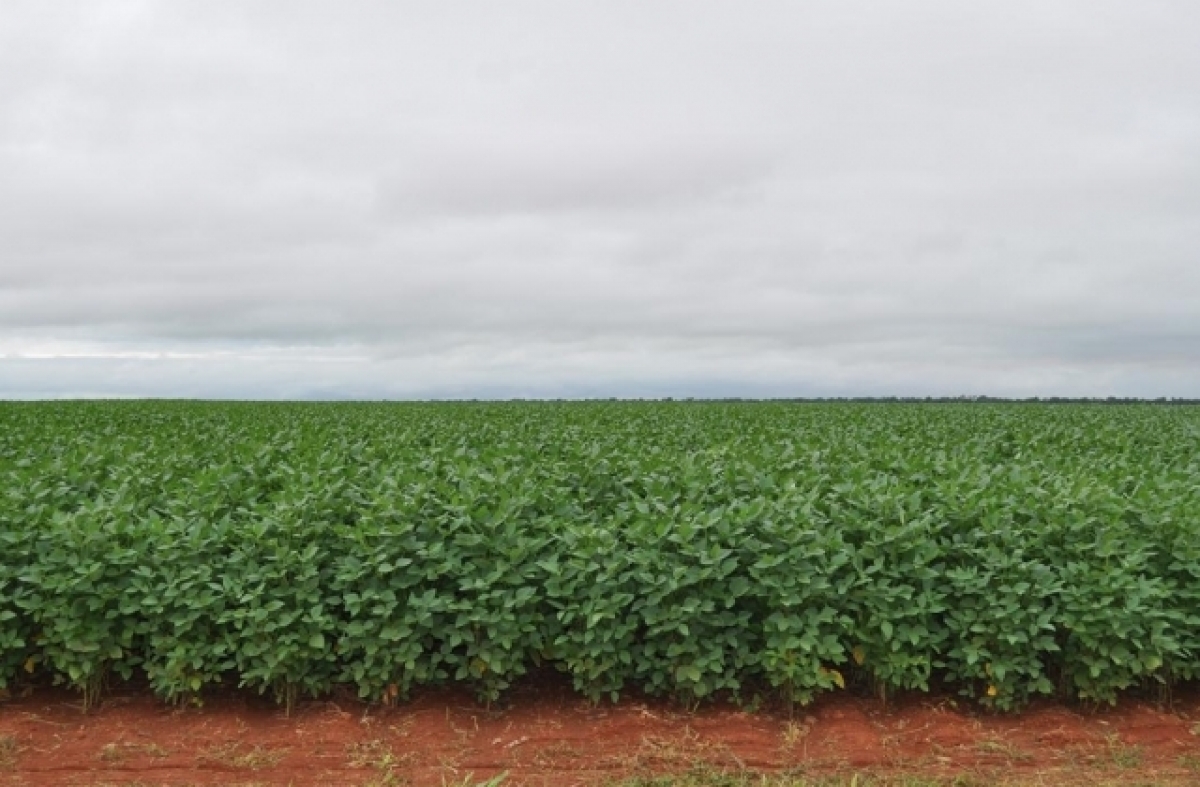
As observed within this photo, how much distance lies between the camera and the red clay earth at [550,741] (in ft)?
19.2

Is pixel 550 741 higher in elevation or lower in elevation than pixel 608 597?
lower

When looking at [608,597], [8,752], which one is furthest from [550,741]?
[8,752]

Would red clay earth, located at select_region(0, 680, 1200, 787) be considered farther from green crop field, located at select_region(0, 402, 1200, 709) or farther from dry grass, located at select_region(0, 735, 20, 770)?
green crop field, located at select_region(0, 402, 1200, 709)

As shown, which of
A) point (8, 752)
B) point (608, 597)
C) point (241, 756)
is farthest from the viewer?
point (608, 597)

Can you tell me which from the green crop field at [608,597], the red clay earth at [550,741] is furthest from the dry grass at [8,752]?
the green crop field at [608,597]

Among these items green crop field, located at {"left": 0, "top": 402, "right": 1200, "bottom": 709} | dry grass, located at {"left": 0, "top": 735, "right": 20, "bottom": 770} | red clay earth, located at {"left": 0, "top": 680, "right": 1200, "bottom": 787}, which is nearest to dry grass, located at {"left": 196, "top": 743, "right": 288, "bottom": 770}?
red clay earth, located at {"left": 0, "top": 680, "right": 1200, "bottom": 787}

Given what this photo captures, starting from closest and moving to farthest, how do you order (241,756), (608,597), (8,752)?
(241,756)
(8,752)
(608,597)

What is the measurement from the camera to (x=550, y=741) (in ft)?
20.2

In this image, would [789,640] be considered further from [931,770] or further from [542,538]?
[542,538]

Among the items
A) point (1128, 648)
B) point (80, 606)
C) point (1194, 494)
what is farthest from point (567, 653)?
point (1194, 494)

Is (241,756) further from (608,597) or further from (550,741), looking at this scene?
(608,597)

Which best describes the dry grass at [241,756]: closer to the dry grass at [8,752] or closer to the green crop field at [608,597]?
the green crop field at [608,597]

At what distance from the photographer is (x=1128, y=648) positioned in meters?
6.58

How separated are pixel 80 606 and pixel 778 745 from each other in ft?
15.0
